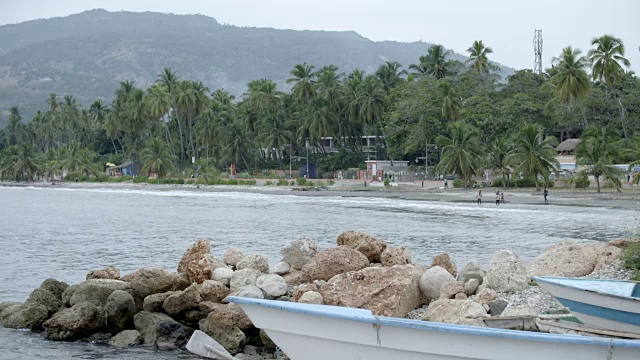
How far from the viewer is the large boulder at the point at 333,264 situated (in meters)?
14.0

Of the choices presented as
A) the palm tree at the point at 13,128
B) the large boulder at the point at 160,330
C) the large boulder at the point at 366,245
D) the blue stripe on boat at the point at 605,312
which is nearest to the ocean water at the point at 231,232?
the large boulder at the point at 160,330

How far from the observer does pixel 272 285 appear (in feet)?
46.0

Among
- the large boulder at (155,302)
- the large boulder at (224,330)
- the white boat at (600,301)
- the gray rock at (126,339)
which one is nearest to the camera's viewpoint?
the white boat at (600,301)

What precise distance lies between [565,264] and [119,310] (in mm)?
8491

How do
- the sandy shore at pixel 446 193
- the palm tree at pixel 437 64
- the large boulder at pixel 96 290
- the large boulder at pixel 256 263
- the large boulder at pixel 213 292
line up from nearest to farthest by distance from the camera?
the large boulder at pixel 213 292 < the large boulder at pixel 96 290 < the large boulder at pixel 256 263 < the sandy shore at pixel 446 193 < the palm tree at pixel 437 64

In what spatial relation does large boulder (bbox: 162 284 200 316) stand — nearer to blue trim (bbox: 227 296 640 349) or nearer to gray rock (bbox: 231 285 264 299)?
gray rock (bbox: 231 285 264 299)

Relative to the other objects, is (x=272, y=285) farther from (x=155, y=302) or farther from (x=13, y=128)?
(x=13, y=128)

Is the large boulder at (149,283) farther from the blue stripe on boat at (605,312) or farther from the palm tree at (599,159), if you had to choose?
the palm tree at (599,159)

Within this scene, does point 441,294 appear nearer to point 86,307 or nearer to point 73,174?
point 86,307

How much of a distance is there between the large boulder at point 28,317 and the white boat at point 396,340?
7.42m

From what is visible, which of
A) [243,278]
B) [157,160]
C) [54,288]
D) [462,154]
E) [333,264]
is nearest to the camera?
[333,264]

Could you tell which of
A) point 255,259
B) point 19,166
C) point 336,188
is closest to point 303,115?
point 336,188

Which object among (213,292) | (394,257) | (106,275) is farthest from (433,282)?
(106,275)

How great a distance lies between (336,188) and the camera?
7994 centimetres
